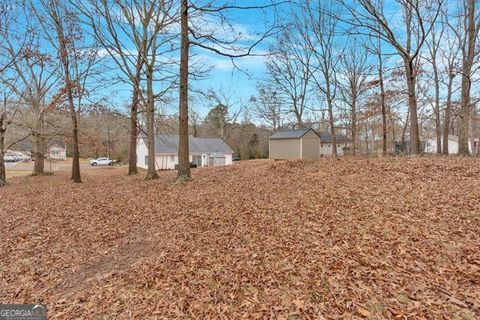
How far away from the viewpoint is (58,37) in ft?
42.7

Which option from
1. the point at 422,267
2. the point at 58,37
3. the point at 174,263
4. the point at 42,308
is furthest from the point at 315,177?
the point at 58,37

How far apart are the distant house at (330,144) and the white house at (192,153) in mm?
13887

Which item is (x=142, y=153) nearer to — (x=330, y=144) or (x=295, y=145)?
(x=295, y=145)

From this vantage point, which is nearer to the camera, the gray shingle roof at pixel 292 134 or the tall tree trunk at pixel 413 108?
the tall tree trunk at pixel 413 108

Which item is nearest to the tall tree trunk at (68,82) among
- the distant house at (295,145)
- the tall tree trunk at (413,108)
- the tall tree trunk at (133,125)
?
the tall tree trunk at (133,125)

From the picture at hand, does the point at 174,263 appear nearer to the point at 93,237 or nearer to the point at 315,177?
the point at 93,237

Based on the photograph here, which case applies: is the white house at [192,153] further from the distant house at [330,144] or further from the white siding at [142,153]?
the distant house at [330,144]

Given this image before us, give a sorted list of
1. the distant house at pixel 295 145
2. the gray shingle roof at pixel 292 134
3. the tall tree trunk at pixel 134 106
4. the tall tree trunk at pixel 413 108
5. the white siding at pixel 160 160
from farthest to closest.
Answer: the white siding at pixel 160 160 < the gray shingle roof at pixel 292 134 < the distant house at pixel 295 145 < the tall tree trunk at pixel 134 106 < the tall tree trunk at pixel 413 108

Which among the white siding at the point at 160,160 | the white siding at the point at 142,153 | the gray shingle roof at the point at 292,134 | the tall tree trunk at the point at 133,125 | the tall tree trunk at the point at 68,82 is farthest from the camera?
the white siding at the point at 142,153

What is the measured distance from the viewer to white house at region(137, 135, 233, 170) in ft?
110

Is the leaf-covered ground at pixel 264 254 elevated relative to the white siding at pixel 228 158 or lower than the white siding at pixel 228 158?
lower

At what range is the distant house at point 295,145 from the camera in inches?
918

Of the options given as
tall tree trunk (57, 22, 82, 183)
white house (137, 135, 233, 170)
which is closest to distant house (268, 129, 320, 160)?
white house (137, 135, 233, 170)

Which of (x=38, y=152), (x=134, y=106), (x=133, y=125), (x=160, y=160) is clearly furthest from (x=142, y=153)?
(x=134, y=106)
